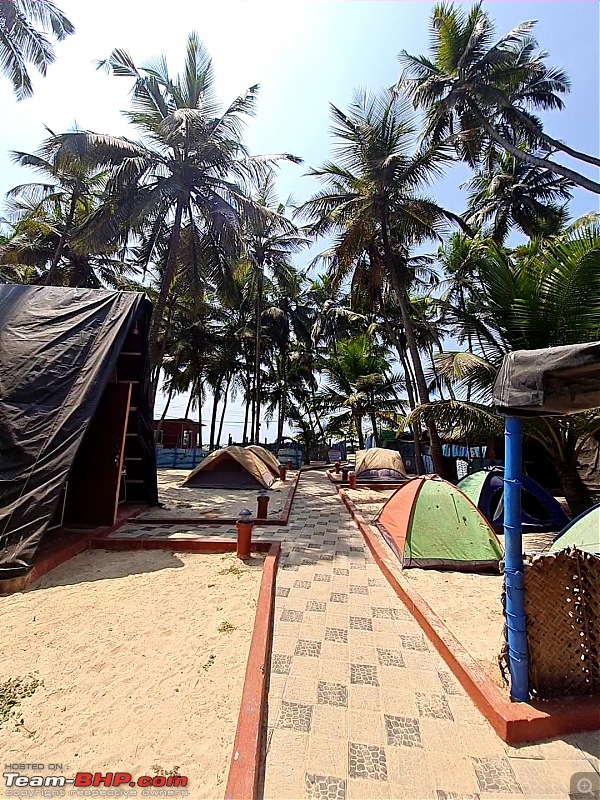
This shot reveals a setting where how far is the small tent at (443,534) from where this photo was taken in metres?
5.45

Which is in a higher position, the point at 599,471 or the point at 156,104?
the point at 156,104

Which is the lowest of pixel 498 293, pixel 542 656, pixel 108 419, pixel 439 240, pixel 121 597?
pixel 121 597

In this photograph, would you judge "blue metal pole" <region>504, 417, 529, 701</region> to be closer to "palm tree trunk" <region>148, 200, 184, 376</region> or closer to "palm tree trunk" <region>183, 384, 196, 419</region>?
"palm tree trunk" <region>148, 200, 184, 376</region>

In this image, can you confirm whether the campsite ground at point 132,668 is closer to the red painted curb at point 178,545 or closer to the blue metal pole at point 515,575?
the red painted curb at point 178,545

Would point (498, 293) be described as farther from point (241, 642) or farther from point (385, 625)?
point (241, 642)

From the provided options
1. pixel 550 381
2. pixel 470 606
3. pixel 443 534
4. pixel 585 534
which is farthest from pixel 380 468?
pixel 550 381

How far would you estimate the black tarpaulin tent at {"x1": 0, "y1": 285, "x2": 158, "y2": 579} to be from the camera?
5207 millimetres

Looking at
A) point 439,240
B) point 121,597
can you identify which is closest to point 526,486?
point 121,597

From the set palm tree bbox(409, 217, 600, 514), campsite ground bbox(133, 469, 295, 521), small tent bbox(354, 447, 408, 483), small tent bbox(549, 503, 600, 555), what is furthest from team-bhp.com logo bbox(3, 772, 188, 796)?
small tent bbox(354, 447, 408, 483)

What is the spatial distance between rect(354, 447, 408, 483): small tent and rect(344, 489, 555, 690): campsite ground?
10.1 meters

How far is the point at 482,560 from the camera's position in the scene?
5.45 meters

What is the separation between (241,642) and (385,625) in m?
1.47

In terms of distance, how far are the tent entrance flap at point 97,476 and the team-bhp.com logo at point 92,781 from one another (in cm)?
542

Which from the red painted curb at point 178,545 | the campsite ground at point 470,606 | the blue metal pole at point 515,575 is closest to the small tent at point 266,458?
the red painted curb at point 178,545
